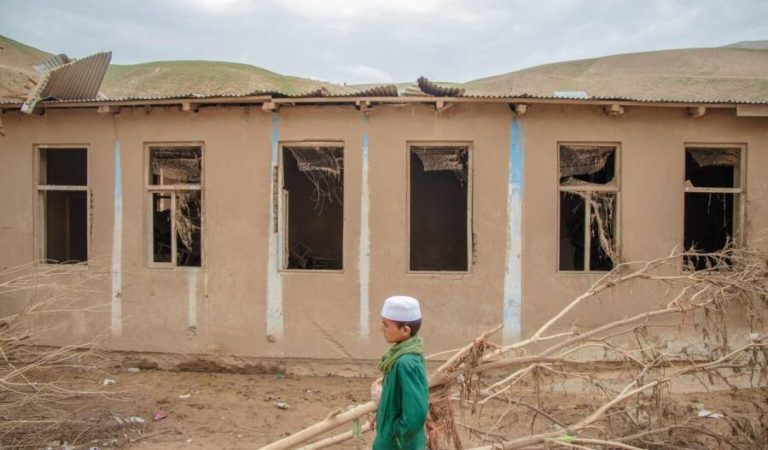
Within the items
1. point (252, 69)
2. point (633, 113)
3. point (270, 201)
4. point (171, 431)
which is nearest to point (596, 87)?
point (252, 69)

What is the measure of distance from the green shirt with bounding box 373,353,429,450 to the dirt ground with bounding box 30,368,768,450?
7.77 ft

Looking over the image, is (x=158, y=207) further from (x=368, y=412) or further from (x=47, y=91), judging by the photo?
(x=368, y=412)

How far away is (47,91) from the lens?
7484 mm

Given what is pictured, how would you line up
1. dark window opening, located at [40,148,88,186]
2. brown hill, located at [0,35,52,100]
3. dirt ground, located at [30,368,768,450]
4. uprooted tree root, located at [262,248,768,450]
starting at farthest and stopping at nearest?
brown hill, located at [0,35,52,100]
dark window opening, located at [40,148,88,186]
dirt ground, located at [30,368,768,450]
uprooted tree root, located at [262,248,768,450]

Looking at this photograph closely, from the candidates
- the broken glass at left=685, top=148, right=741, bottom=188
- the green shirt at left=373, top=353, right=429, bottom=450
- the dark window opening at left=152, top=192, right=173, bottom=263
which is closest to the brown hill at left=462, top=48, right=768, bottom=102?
the broken glass at left=685, top=148, right=741, bottom=188

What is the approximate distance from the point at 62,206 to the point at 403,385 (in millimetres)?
8444

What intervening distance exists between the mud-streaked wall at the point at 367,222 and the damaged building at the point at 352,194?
2cm

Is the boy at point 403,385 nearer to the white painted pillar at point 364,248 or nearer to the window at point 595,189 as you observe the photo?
the white painted pillar at point 364,248

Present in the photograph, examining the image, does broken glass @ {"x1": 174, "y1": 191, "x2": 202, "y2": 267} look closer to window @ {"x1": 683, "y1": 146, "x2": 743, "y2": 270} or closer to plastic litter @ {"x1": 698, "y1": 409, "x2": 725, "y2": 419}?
window @ {"x1": 683, "y1": 146, "x2": 743, "y2": 270}

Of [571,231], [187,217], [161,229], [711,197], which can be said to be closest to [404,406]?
[187,217]

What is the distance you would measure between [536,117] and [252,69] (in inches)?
973

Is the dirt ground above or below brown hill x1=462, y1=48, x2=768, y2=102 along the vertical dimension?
below

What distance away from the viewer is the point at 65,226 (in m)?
9.13

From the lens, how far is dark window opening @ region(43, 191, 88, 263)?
27.3ft
